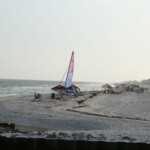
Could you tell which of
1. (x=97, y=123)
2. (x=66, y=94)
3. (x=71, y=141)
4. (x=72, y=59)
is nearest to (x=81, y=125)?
(x=97, y=123)

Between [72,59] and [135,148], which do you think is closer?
[135,148]

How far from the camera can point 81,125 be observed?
14000 mm

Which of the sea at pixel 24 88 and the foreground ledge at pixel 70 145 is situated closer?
the foreground ledge at pixel 70 145

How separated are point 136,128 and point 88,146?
7616mm

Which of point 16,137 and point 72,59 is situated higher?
point 72,59

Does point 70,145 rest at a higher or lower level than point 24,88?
higher

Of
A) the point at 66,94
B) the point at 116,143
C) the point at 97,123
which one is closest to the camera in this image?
the point at 116,143

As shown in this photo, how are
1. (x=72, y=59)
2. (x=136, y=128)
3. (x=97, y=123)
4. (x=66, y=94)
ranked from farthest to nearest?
(x=72, y=59) < (x=66, y=94) < (x=97, y=123) < (x=136, y=128)

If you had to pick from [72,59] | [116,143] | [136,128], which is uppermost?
[72,59]

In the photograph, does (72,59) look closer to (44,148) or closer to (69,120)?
(69,120)

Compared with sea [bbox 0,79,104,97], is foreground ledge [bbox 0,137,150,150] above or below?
above

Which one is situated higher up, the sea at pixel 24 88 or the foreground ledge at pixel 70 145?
the foreground ledge at pixel 70 145

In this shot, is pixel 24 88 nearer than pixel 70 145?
No

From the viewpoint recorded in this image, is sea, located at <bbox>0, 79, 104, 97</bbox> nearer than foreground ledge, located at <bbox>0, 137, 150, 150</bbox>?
No
